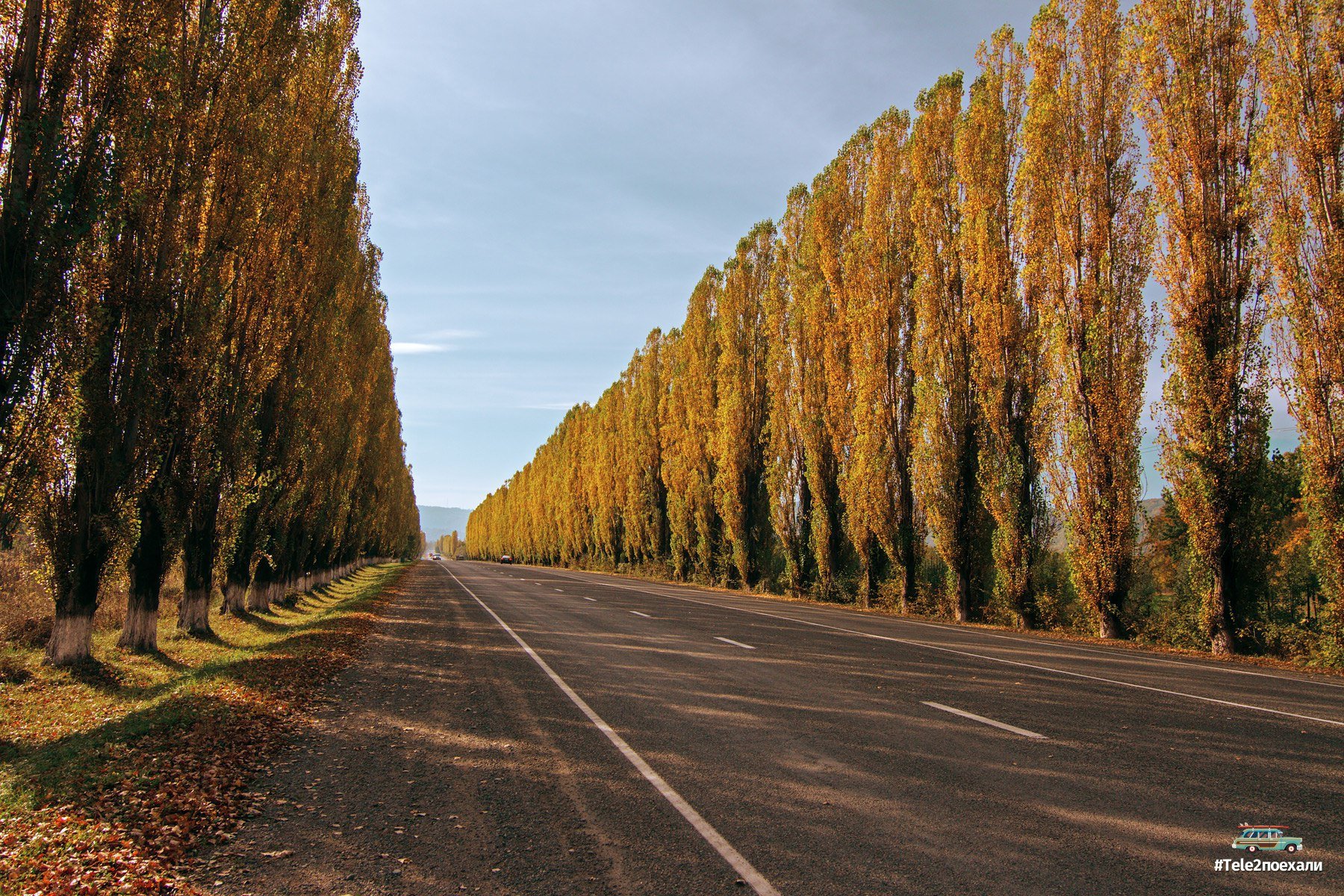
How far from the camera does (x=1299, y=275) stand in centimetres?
1366

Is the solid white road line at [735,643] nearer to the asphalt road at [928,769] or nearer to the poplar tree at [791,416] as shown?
the asphalt road at [928,769]

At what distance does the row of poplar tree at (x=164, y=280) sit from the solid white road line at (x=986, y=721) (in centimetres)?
1074

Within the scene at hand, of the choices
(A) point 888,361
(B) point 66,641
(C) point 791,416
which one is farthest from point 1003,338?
(B) point 66,641

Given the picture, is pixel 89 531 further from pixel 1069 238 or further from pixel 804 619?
pixel 1069 238

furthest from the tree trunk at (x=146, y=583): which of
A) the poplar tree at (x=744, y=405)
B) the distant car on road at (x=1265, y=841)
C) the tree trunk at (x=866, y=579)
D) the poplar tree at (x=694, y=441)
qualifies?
the poplar tree at (x=694, y=441)

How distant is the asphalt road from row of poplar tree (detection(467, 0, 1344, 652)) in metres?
5.05

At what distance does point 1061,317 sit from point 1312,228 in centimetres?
507

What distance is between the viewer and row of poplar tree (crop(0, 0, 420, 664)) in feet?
26.2

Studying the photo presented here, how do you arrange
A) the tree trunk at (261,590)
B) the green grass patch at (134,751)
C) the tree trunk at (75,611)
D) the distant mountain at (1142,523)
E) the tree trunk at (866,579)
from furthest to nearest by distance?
the tree trunk at (866,579) < the tree trunk at (261,590) < the distant mountain at (1142,523) < the tree trunk at (75,611) < the green grass patch at (134,751)

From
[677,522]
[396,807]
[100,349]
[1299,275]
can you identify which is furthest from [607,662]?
[677,522]

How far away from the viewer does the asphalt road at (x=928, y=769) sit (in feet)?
13.1

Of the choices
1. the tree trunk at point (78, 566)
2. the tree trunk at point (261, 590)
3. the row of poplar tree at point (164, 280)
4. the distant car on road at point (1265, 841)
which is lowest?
the tree trunk at point (261, 590)

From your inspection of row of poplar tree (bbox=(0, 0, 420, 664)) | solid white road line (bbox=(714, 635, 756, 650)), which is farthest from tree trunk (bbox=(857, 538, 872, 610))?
row of poplar tree (bbox=(0, 0, 420, 664))

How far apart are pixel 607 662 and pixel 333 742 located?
16.6ft
